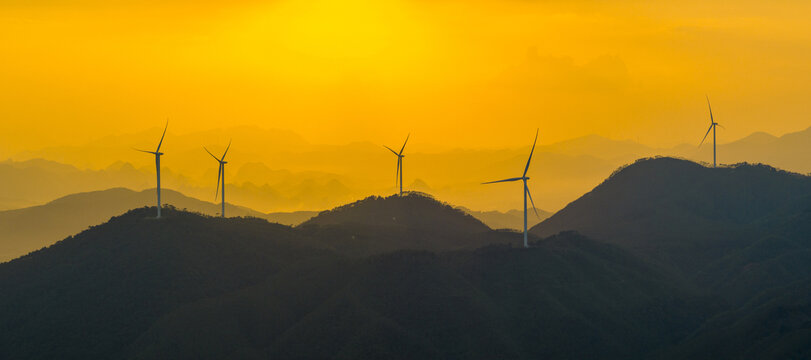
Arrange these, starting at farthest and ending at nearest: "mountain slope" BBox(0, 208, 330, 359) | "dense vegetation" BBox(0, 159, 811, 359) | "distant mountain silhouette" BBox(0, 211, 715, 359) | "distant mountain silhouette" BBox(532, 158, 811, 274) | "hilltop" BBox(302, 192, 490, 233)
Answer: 1. "hilltop" BBox(302, 192, 490, 233)
2. "distant mountain silhouette" BBox(532, 158, 811, 274)
3. "mountain slope" BBox(0, 208, 330, 359)
4. "distant mountain silhouette" BBox(0, 211, 715, 359)
5. "dense vegetation" BBox(0, 159, 811, 359)

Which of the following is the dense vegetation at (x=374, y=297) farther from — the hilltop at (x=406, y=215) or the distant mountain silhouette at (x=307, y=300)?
the hilltop at (x=406, y=215)

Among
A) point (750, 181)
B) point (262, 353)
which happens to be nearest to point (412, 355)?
point (262, 353)

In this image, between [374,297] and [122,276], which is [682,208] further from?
[122,276]

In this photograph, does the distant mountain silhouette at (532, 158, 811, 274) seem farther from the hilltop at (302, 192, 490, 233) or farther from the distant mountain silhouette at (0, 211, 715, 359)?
the distant mountain silhouette at (0, 211, 715, 359)

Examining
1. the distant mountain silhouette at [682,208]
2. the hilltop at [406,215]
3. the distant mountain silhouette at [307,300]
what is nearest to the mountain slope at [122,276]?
the distant mountain silhouette at [307,300]

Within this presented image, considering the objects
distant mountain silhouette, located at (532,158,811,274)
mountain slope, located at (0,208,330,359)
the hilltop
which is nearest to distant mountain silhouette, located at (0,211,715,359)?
mountain slope, located at (0,208,330,359)

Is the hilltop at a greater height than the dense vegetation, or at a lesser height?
greater
